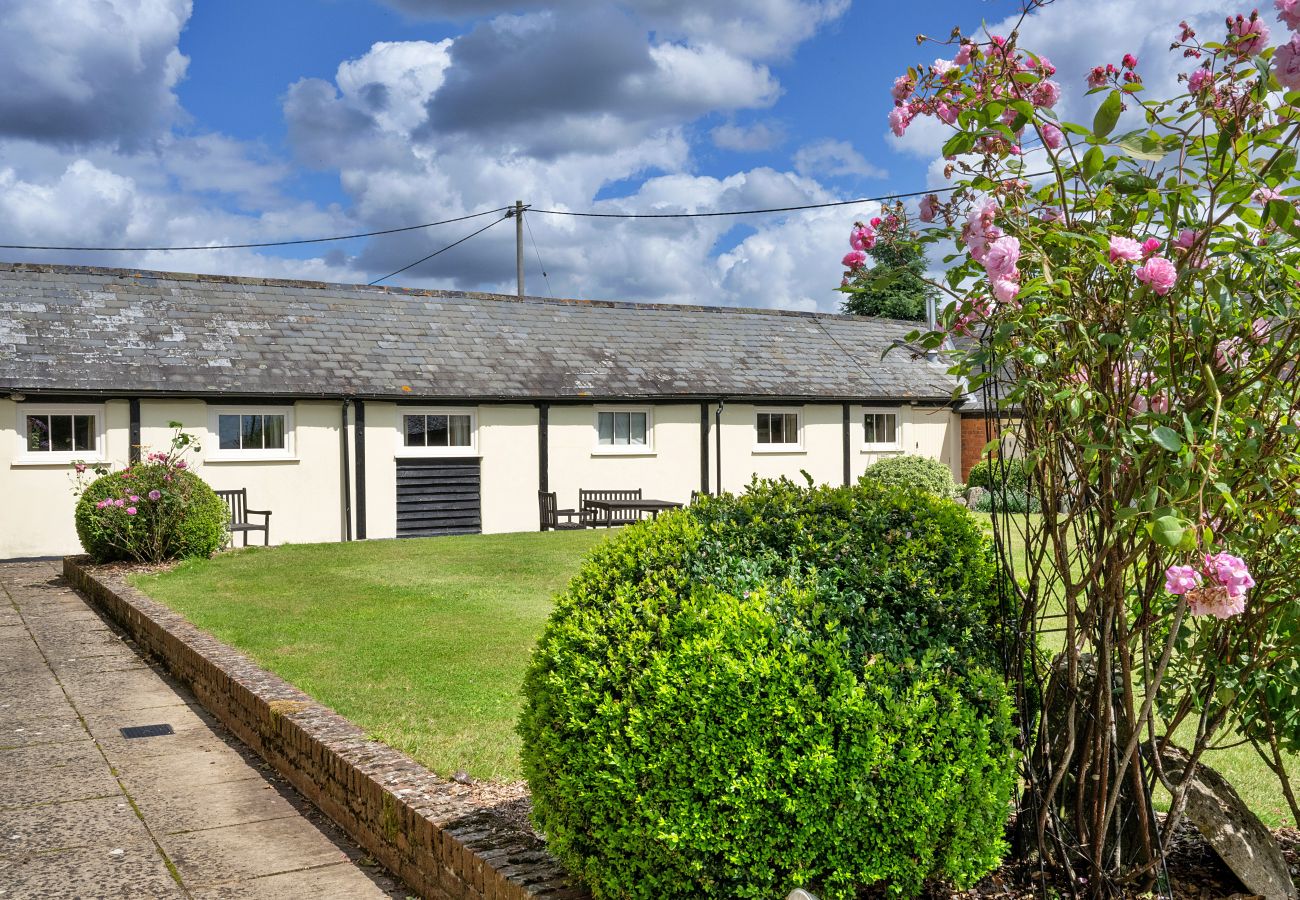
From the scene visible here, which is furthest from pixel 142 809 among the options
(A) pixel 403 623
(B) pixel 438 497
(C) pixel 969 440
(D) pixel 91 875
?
(C) pixel 969 440

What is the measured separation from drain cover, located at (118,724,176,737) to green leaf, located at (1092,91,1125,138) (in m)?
6.92

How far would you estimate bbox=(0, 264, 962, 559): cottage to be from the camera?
739 inches

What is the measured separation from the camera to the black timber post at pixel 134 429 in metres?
18.9

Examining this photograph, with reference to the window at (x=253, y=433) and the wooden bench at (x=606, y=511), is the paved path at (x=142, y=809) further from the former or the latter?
the wooden bench at (x=606, y=511)

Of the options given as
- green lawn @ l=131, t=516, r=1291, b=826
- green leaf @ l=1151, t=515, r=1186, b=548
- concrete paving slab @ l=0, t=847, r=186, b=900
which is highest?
green leaf @ l=1151, t=515, r=1186, b=548

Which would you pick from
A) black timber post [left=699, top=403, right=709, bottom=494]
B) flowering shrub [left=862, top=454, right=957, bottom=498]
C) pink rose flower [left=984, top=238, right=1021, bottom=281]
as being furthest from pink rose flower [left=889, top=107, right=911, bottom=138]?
black timber post [left=699, top=403, right=709, bottom=494]

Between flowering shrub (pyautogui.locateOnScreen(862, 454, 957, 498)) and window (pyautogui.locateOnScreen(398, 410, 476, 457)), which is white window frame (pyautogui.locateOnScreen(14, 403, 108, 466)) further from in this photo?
flowering shrub (pyautogui.locateOnScreen(862, 454, 957, 498))

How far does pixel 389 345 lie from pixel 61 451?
6364 mm

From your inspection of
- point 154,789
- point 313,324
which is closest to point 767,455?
point 313,324

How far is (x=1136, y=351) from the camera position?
329 centimetres

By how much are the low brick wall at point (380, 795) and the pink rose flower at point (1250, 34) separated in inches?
139

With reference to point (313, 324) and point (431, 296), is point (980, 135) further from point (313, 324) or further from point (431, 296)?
point (431, 296)

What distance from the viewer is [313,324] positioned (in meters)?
22.2

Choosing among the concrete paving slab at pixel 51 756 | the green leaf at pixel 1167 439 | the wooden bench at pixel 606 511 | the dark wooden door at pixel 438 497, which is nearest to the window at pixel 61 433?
the dark wooden door at pixel 438 497
